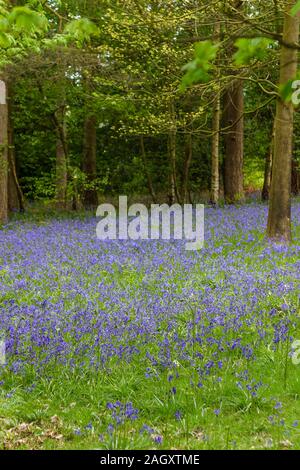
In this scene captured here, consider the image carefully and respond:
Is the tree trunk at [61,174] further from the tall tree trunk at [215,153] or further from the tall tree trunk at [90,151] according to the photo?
the tall tree trunk at [215,153]

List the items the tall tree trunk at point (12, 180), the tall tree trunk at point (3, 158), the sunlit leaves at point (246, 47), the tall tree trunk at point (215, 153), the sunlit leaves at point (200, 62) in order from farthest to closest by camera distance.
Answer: the tall tree trunk at point (12, 180) → the tall tree trunk at point (215, 153) → the tall tree trunk at point (3, 158) → the sunlit leaves at point (246, 47) → the sunlit leaves at point (200, 62)

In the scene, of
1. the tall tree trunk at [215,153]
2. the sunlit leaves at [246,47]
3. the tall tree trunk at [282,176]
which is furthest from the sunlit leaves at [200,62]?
the tall tree trunk at [215,153]

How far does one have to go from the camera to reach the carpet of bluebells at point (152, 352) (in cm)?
429

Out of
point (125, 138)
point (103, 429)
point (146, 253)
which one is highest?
point (125, 138)

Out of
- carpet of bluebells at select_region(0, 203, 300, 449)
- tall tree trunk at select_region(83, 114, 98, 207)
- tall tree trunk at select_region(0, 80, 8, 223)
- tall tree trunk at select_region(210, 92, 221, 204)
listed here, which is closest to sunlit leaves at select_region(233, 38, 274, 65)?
carpet of bluebells at select_region(0, 203, 300, 449)

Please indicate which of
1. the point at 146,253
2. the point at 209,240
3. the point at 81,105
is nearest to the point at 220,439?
the point at 146,253

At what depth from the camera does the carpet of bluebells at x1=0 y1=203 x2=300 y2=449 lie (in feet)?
14.1

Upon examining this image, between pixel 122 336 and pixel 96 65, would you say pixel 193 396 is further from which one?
pixel 96 65

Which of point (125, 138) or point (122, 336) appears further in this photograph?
point (125, 138)

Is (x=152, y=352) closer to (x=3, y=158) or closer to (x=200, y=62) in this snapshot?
(x=200, y=62)

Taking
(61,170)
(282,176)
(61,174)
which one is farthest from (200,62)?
(61,174)

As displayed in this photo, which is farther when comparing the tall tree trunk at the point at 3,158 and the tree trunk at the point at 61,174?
the tree trunk at the point at 61,174

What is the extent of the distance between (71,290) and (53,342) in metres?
2.07

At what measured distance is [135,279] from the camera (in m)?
8.38
